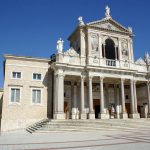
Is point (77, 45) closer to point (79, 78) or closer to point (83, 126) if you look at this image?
point (79, 78)

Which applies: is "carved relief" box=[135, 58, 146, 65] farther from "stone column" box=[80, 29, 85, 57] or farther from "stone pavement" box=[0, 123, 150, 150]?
"stone pavement" box=[0, 123, 150, 150]

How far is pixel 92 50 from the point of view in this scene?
31031 mm

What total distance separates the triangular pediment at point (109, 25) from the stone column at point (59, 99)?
396 inches

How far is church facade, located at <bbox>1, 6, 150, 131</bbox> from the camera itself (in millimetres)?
27969

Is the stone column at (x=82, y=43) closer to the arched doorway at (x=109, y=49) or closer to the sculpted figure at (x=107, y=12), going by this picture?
the arched doorway at (x=109, y=49)

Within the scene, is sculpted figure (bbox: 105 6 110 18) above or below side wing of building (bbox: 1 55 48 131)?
above

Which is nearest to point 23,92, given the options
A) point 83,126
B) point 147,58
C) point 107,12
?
point 83,126

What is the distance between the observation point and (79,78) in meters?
31.0

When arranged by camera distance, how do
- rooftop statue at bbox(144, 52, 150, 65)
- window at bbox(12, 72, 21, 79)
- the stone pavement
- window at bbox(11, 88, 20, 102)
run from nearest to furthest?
the stone pavement, window at bbox(11, 88, 20, 102), window at bbox(12, 72, 21, 79), rooftop statue at bbox(144, 52, 150, 65)

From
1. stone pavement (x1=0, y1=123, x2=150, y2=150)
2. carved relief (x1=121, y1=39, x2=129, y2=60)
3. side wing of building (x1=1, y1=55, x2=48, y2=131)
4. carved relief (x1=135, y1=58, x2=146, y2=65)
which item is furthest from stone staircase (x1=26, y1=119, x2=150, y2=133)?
carved relief (x1=135, y1=58, x2=146, y2=65)

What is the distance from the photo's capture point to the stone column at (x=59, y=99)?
2655cm

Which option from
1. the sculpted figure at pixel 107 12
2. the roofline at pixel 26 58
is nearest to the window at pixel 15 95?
the roofline at pixel 26 58

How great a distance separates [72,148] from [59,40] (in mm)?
20222

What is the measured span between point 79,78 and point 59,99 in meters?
5.40
